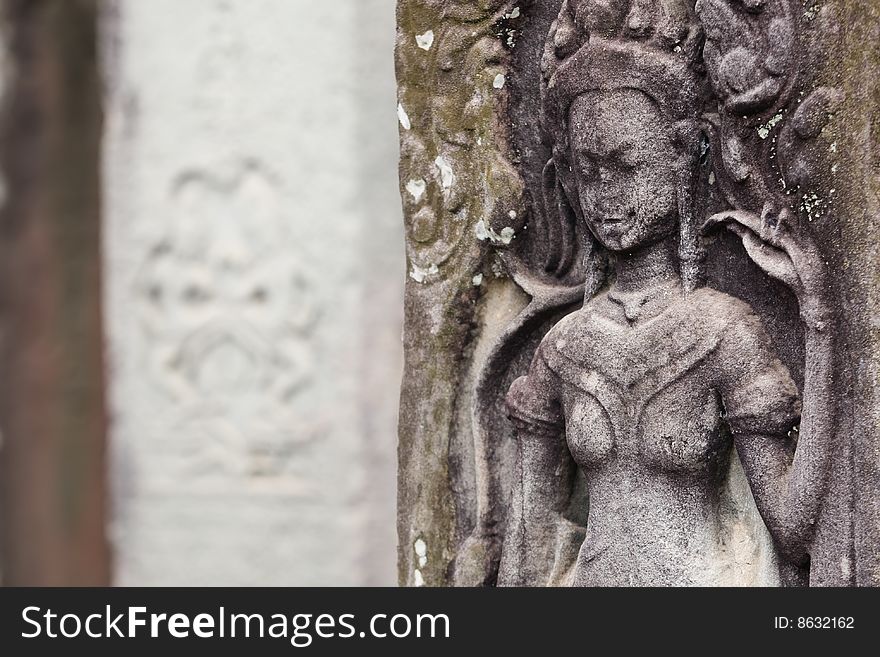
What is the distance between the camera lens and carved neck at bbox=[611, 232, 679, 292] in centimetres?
142

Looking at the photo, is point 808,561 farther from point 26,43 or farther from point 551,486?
point 26,43

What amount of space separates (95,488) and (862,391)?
182 centimetres

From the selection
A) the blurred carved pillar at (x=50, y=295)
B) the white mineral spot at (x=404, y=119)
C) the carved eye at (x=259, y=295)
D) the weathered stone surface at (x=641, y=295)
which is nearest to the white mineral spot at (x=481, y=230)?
the weathered stone surface at (x=641, y=295)

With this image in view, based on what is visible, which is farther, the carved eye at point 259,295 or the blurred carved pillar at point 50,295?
the carved eye at point 259,295

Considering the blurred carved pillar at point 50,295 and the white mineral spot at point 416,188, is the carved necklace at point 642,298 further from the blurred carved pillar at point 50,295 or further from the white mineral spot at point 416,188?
the blurred carved pillar at point 50,295

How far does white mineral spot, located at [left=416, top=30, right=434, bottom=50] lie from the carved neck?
0.40m

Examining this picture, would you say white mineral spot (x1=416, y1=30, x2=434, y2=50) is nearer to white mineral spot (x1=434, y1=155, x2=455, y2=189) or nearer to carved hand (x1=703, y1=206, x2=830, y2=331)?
white mineral spot (x1=434, y1=155, x2=455, y2=189)

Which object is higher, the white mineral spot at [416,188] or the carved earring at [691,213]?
the white mineral spot at [416,188]

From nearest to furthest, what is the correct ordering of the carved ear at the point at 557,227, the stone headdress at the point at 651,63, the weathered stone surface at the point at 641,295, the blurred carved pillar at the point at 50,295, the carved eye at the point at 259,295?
the weathered stone surface at the point at 641,295 → the stone headdress at the point at 651,63 → the carved ear at the point at 557,227 → the blurred carved pillar at the point at 50,295 → the carved eye at the point at 259,295

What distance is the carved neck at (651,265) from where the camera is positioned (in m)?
1.42

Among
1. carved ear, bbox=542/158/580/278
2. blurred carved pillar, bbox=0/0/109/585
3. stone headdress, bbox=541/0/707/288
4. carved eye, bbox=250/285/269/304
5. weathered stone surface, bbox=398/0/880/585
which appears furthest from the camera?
carved eye, bbox=250/285/269/304

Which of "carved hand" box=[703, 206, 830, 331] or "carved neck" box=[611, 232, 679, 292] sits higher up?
"carved neck" box=[611, 232, 679, 292]

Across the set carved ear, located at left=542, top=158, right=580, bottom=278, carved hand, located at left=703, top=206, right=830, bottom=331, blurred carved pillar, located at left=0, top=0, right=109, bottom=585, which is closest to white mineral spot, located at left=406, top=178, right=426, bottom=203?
carved ear, located at left=542, top=158, right=580, bottom=278

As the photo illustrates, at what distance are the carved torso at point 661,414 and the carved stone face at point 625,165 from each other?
0.29 ft
